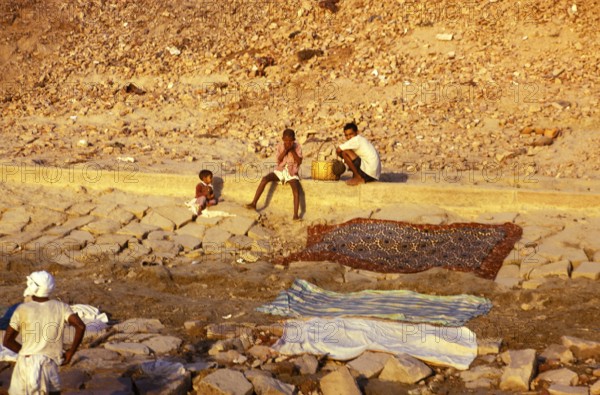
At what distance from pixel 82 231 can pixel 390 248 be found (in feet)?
11.1

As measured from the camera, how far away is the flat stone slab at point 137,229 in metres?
10.3

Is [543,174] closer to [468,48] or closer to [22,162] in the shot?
[468,48]

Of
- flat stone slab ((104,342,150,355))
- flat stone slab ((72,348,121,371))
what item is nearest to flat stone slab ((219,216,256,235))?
flat stone slab ((104,342,150,355))

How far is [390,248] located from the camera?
964 cm

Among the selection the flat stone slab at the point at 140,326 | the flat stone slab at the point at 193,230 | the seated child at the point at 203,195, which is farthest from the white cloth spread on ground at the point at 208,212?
the flat stone slab at the point at 140,326

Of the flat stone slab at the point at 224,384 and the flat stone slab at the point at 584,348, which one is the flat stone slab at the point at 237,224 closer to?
the flat stone slab at the point at 224,384

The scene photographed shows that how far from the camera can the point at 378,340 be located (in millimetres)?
7047

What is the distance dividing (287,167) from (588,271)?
3620mm

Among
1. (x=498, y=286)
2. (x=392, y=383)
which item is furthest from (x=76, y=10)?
(x=392, y=383)

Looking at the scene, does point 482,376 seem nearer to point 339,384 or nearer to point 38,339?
point 339,384

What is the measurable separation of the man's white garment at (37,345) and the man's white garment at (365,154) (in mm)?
5949

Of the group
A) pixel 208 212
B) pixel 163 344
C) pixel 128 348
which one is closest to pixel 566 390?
pixel 163 344

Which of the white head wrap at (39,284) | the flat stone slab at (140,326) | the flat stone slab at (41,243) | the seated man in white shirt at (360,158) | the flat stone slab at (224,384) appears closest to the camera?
the white head wrap at (39,284)

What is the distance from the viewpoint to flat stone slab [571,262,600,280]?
337 inches
